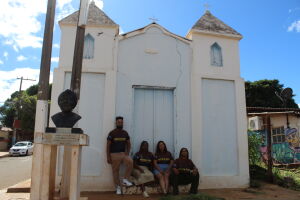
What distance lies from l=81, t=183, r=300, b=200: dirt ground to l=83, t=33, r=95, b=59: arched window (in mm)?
3917

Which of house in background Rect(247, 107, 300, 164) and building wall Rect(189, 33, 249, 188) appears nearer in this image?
building wall Rect(189, 33, 249, 188)

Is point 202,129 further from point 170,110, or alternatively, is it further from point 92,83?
point 92,83

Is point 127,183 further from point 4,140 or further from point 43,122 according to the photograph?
point 4,140

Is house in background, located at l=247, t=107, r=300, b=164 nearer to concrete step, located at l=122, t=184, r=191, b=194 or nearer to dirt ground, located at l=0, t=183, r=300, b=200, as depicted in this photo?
dirt ground, located at l=0, t=183, r=300, b=200

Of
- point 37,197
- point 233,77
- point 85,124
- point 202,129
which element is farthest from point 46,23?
point 233,77

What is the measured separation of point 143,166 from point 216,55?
4.36 meters

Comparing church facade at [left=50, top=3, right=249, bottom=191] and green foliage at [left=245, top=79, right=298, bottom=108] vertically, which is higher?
green foliage at [left=245, top=79, right=298, bottom=108]

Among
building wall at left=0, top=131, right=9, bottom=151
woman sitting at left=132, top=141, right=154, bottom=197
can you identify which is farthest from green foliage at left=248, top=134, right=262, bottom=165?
building wall at left=0, top=131, right=9, bottom=151

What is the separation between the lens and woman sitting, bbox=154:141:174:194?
688 cm

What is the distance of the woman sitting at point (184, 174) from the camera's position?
271 inches

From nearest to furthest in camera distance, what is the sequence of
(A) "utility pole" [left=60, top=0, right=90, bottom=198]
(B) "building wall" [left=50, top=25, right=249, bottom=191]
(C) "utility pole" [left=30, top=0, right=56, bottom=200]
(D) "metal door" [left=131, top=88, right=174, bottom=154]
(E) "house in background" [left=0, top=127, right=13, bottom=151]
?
(C) "utility pole" [left=30, top=0, right=56, bottom=200]
(A) "utility pole" [left=60, top=0, right=90, bottom=198]
(B) "building wall" [left=50, top=25, right=249, bottom=191]
(D) "metal door" [left=131, top=88, right=174, bottom=154]
(E) "house in background" [left=0, top=127, right=13, bottom=151]

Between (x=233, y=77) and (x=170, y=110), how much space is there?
2411 mm

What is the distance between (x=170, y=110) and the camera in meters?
8.21

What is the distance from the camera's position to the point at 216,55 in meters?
8.90
